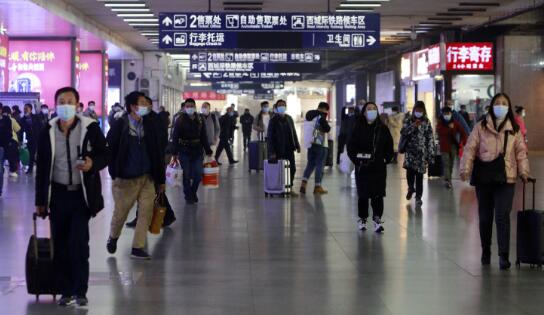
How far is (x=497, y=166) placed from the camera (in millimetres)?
9008

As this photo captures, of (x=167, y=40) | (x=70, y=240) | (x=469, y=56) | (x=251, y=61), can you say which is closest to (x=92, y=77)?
(x=251, y=61)

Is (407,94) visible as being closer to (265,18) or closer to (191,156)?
(265,18)

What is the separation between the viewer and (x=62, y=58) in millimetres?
33594

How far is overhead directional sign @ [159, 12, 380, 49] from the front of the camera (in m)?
21.5

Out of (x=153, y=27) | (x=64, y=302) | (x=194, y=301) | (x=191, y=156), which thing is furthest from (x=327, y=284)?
(x=153, y=27)

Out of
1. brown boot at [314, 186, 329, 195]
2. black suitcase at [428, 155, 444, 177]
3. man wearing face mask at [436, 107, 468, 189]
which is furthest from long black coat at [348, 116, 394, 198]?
man wearing face mask at [436, 107, 468, 189]

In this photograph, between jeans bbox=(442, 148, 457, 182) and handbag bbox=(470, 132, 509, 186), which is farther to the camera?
jeans bbox=(442, 148, 457, 182)

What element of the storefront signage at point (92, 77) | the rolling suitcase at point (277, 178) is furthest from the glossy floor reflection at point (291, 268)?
the storefront signage at point (92, 77)

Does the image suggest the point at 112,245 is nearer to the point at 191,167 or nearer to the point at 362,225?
the point at 362,225

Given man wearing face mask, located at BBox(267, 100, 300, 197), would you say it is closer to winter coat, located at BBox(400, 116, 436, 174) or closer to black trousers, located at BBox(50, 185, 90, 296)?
winter coat, located at BBox(400, 116, 436, 174)

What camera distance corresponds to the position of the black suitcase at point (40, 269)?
723 centimetres

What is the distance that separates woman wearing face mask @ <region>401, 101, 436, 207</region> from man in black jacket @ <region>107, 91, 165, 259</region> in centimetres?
654

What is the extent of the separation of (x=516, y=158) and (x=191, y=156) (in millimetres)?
6650

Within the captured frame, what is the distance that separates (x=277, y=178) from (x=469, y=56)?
18.9 m
